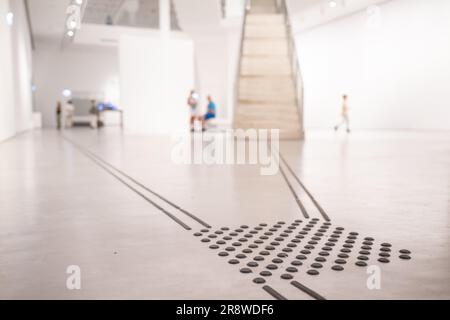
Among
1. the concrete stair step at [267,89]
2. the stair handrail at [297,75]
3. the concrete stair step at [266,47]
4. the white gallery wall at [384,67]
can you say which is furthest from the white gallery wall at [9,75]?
the white gallery wall at [384,67]

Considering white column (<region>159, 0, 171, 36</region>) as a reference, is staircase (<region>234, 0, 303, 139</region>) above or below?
below

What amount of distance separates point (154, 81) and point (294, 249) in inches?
799

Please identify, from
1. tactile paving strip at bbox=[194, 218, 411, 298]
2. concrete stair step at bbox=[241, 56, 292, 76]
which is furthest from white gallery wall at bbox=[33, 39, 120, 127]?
tactile paving strip at bbox=[194, 218, 411, 298]

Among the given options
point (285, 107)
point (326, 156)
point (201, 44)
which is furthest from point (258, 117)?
point (201, 44)

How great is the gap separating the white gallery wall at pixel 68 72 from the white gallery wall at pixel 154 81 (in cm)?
1585

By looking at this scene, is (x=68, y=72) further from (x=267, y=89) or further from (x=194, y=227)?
(x=194, y=227)

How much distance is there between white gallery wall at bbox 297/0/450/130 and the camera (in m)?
22.1

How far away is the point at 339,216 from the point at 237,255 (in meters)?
1.46

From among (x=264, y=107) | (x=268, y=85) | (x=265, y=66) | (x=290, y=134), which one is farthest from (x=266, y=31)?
(x=290, y=134)

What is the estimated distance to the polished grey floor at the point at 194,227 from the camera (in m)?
2.20

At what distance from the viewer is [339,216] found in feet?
12.5

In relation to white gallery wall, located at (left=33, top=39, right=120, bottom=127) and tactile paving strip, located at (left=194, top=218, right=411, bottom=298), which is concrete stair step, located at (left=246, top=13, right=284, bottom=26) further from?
white gallery wall, located at (left=33, top=39, right=120, bottom=127)

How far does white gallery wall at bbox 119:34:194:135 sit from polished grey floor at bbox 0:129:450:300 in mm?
15385

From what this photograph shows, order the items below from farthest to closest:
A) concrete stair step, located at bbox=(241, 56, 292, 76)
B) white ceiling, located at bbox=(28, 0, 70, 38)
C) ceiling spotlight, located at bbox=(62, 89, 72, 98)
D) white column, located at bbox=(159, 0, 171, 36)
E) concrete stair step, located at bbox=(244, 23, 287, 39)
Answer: ceiling spotlight, located at bbox=(62, 89, 72, 98), white column, located at bbox=(159, 0, 171, 36), white ceiling, located at bbox=(28, 0, 70, 38), concrete stair step, located at bbox=(244, 23, 287, 39), concrete stair step, located at bbox=(241, 56, 292, 76)
